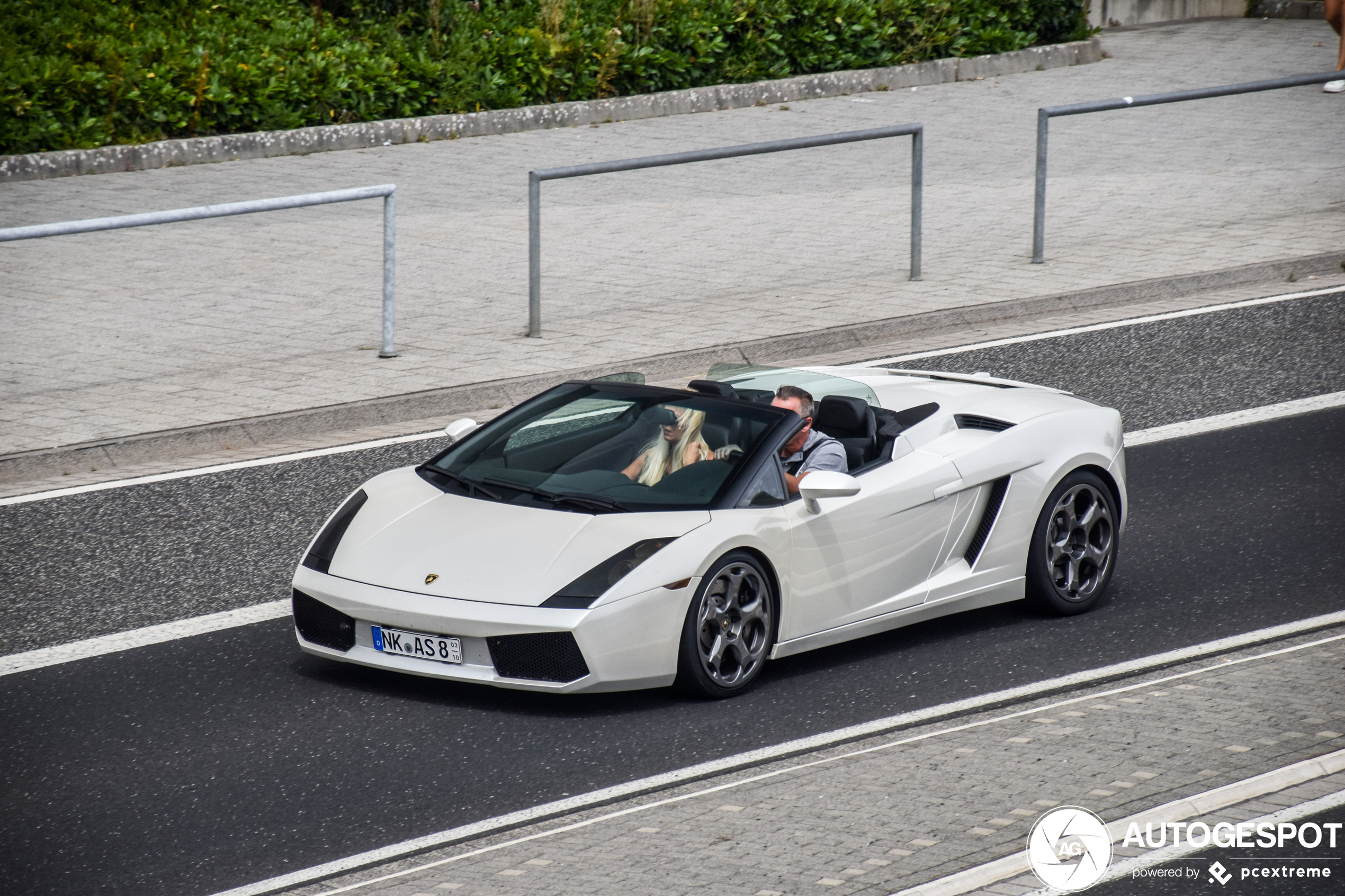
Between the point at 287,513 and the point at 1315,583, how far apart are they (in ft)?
16.1

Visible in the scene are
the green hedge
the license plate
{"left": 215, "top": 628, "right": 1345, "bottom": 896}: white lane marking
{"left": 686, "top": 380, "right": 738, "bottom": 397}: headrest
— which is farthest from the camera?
the green hedge

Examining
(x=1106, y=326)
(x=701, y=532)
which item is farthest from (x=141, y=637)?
(x=1106, y=326)

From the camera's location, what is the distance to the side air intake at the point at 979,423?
7.68m

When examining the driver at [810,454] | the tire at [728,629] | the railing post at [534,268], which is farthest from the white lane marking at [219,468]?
the tire at [728,629]

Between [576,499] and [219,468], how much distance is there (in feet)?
12.1

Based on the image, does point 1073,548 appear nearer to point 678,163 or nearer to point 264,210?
point 264,210

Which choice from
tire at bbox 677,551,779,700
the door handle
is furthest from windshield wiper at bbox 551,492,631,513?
the door handle

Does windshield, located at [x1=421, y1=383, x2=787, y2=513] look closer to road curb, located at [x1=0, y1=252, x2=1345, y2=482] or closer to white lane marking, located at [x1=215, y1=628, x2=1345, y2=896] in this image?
white lane marking, located at [x1=215, y1=628, x2=1345, y2=896]

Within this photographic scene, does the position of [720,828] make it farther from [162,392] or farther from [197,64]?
[197,64]

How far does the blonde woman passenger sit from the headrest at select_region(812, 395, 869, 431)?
22.5 inches

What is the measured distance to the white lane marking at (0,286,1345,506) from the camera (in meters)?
9.38

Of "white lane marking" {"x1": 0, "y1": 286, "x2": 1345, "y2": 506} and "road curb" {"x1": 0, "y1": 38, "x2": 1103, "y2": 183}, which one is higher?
"road curb" {"x1": 0, "y1": 38, "x2": 1103, "y2": 183}

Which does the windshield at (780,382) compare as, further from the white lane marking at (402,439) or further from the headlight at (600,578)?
the white lane marking at (402,439)

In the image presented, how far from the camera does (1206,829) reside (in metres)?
5.29
